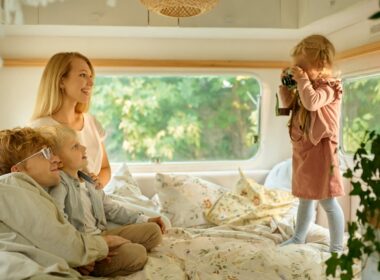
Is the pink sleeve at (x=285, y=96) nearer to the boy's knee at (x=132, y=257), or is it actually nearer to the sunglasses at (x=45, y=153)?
the boy's knee at (x=132, y=257)

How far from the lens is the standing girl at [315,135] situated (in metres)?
2.13

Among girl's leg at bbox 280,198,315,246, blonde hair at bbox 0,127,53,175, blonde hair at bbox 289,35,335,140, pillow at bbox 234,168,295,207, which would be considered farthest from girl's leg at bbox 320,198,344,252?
blonde hair at bbox 0,127,53,175

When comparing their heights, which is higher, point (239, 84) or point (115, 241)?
point (239, 84)

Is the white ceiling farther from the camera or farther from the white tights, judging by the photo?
the white tights

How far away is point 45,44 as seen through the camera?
2996 millimetres

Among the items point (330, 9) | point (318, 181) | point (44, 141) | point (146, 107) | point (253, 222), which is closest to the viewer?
point (44, 141)

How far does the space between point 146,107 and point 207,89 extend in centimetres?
49

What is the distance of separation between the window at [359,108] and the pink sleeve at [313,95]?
0.59 meters

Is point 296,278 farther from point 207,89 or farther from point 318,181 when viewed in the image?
Result: point 207,89

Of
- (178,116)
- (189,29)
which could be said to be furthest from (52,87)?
(178,116)

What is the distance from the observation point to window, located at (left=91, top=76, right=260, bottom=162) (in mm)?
3240

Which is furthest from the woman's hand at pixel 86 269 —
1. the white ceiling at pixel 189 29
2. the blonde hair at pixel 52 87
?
the white ceiling at pixel 189 29

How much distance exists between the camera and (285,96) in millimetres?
2391

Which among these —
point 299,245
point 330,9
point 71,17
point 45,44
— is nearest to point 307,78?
point 330,9
